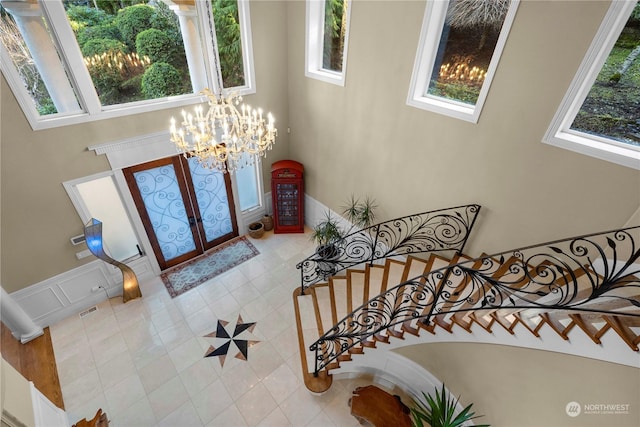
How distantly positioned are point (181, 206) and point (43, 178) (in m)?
2.04

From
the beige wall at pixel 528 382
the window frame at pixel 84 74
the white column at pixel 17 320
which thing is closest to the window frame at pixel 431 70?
the window frame at pixel 84 74

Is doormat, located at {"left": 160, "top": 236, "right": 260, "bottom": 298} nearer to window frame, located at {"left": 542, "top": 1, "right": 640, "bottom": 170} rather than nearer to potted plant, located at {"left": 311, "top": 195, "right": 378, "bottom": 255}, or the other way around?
potted plant, located at {"left": 311, "top": 195, "right": 378, "bottom": 255}

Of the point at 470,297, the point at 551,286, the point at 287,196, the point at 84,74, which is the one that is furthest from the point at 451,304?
the point at 84,74

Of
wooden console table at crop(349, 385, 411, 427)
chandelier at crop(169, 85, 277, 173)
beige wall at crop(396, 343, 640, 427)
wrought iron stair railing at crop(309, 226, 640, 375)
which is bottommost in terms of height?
wooden console table at crop(349, 385, 411, 427)

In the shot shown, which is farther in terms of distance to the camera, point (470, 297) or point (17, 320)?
point (17, 320)

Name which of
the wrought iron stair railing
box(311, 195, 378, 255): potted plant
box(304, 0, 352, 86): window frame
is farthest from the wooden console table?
box(304, 0, 352, 86): window frame

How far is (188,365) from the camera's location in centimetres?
444

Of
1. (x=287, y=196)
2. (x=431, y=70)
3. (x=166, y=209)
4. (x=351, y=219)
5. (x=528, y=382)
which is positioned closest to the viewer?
(x=528, y=382)

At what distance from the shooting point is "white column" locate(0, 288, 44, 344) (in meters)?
4.14

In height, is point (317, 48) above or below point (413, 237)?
above

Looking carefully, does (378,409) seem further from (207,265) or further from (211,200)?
(211,200)

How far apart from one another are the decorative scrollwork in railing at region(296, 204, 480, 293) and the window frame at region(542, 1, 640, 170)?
1.22 meters

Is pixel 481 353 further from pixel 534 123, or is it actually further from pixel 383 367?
pixel 534 123

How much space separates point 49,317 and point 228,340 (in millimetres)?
2889
